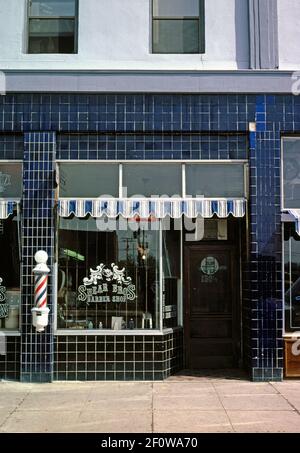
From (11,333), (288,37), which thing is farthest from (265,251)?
(11,333)

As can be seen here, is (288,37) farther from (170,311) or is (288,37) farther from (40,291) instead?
(40,291)

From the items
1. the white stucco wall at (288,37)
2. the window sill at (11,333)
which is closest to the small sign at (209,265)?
the window sill at (11,333)

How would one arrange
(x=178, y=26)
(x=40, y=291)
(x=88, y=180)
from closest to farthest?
(x=40, y=291) < (x=88, y=180) < (x=178, y=26)

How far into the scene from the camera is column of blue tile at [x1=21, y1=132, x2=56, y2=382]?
916 cm

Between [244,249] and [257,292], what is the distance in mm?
912

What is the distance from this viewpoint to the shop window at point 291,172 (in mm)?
9539

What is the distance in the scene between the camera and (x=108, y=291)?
948cm

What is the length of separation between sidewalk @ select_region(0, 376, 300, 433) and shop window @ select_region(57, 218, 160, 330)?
1.04 m

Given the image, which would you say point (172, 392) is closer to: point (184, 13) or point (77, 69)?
point (77, 69)

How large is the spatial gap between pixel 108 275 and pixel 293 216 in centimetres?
313

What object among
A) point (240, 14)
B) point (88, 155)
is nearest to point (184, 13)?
point (240, 14)

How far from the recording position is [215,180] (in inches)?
377

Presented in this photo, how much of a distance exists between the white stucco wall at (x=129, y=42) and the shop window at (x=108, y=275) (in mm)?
2624
